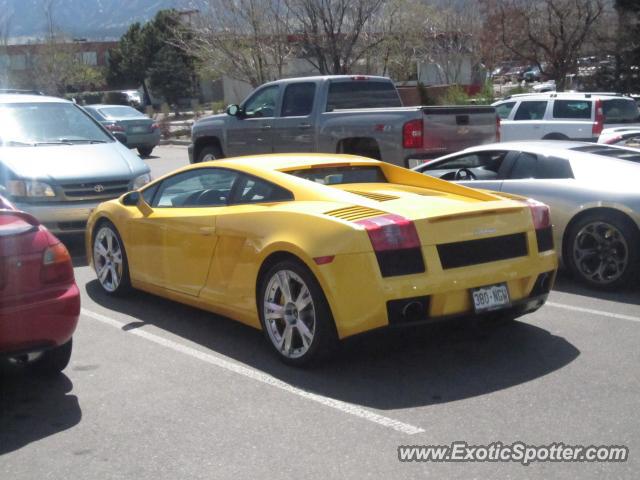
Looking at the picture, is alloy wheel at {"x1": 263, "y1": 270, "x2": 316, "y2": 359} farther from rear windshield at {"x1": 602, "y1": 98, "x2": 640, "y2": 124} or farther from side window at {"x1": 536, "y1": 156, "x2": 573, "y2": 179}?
rear windshield at {"x1": 602, "y1": 98, "x2": 640, "y2": 124}

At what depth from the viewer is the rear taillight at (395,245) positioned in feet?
18.0

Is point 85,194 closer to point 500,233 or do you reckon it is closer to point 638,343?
point 500,233

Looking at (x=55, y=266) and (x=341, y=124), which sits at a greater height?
(x=341, y=124)

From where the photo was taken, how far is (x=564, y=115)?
17.8 meters

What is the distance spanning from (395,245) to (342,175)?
1.69 m

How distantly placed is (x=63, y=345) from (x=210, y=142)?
957 cm

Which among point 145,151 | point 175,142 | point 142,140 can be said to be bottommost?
point 175,142

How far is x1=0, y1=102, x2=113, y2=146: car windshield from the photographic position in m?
10.8

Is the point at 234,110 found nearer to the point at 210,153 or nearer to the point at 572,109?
the point at 210,153

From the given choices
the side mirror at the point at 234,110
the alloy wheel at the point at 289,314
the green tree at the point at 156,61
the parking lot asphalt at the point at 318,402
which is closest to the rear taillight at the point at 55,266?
the parking lot asphalt at the point at 318,402

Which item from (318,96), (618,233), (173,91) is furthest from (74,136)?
(173,91)

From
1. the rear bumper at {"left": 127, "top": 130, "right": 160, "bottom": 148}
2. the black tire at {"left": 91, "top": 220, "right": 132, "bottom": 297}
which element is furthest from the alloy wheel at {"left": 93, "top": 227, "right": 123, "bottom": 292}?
→ the rear bumper at {"left": 127, "top": 130, "right": 160, "bottom": 148}

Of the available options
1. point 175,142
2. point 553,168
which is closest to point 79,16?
point 175,142

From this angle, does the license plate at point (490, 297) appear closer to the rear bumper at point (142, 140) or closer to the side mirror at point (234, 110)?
the side mirror at point (234, 110)
